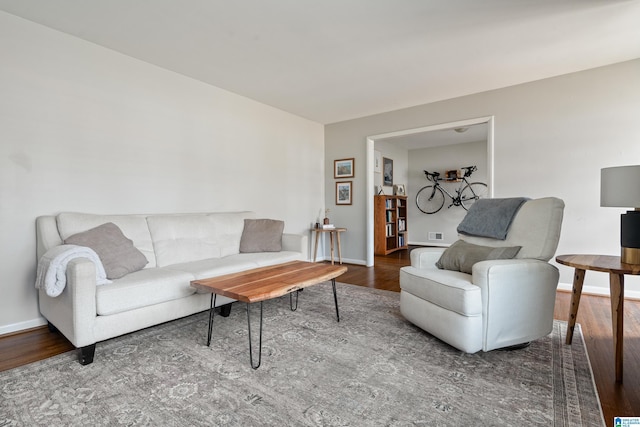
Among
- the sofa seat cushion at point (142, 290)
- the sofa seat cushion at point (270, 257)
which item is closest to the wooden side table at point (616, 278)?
the sofa seat cushion at point (270, 257)

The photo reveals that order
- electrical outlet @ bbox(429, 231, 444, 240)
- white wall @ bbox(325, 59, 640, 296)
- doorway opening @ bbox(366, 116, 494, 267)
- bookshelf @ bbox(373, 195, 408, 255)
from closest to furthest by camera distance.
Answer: white wall @ bbox(325, 59, 640, 296), doorway opening @ bbox(366, 116, 494, 267), bookshelf @ bbox(373, 195, 408, 255), electrical outlet @ bbox(429, 231, 444, 240)

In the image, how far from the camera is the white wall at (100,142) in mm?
2342

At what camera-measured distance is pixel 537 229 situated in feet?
7.19

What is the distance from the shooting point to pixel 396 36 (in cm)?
263

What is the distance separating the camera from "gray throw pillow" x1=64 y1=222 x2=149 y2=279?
7.42 feet

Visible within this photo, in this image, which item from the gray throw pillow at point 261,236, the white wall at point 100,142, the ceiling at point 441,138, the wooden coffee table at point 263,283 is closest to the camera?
the wooden coffee table at point 263,283

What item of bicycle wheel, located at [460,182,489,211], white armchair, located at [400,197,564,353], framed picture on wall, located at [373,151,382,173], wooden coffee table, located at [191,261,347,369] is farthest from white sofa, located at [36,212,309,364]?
bicycle wheel, located at [460,182,489,211]

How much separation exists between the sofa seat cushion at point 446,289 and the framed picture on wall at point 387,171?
174 inches

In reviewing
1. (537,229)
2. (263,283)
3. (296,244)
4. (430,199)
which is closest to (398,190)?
(430,199)

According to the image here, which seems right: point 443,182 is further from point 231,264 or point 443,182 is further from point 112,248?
point 112,248

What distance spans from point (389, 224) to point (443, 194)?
5.76 ft

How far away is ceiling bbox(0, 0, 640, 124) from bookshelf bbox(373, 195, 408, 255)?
113 inches

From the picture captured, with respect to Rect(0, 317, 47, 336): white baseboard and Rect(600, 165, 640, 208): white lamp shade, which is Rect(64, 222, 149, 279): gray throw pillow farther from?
Rect(600, 165, 640, 208): white lamp shade

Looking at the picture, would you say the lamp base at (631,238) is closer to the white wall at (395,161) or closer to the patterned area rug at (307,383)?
the patterned area rug at (307,383)
